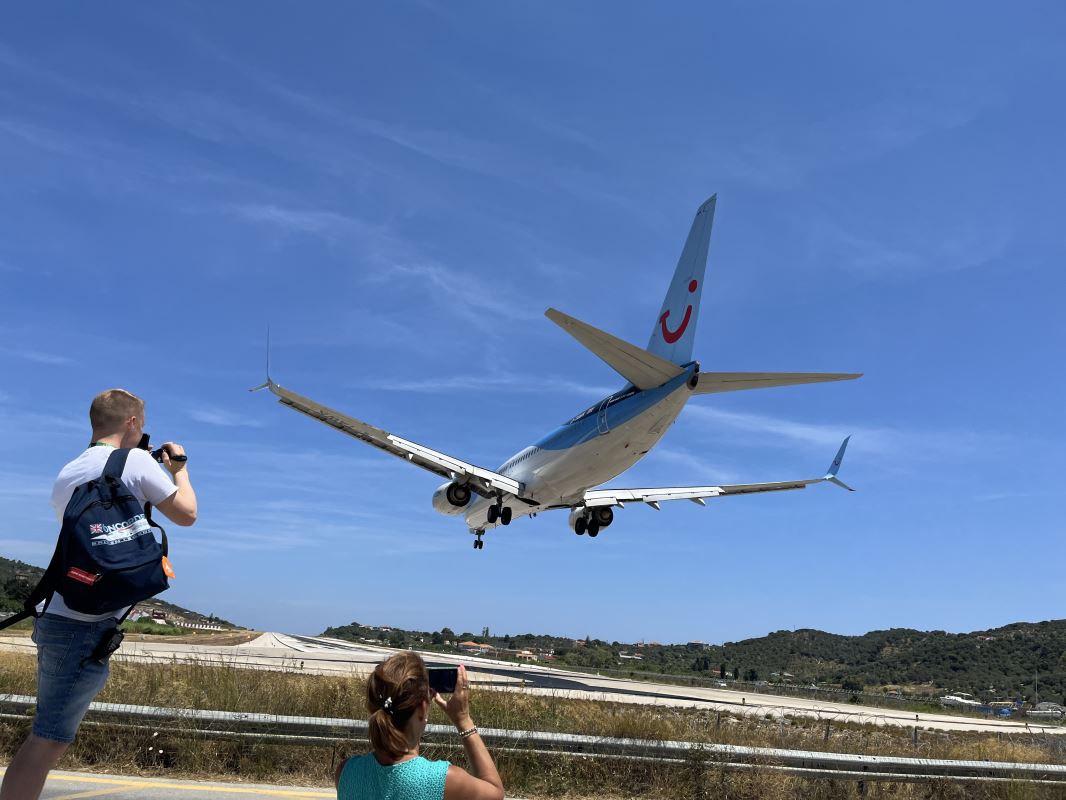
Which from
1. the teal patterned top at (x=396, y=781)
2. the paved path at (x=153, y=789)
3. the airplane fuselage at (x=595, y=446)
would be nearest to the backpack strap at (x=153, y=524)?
the teal patterned top at (x=396, y=781)

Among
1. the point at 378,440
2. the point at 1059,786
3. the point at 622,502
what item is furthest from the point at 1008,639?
the point at 1059,786

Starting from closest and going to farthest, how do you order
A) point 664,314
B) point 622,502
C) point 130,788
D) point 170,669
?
point 130,788, point 170,669, point 664,314, point 622,502

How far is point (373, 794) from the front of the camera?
3.47m

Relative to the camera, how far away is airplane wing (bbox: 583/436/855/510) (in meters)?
38.4

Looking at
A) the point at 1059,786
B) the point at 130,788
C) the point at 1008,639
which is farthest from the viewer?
the point at 1008,639

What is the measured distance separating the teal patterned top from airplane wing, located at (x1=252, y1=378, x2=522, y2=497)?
1046 inches

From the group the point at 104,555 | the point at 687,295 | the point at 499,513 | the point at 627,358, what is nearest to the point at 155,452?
the point at 104,555

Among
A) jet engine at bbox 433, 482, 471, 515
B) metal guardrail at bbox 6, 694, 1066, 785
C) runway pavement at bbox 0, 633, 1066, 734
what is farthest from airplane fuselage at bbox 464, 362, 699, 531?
metal guardrail at bbox 6, 694, 1066, 785

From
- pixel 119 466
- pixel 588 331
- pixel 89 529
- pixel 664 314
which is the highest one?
pixel 664 314

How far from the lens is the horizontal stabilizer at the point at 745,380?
25.4 m

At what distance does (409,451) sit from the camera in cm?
3331

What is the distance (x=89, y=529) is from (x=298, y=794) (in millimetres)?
4203

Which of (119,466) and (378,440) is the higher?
(378,440)

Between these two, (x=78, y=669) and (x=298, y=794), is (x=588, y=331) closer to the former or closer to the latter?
(x=298, y=794)
